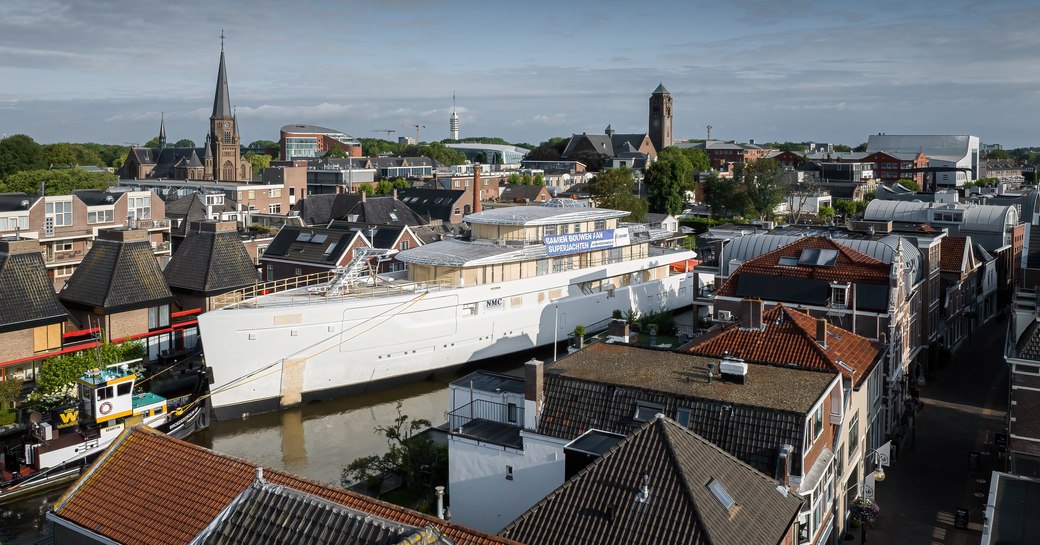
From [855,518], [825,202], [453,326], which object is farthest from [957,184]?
[855,518]

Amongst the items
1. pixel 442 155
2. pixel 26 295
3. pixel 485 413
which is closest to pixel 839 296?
pixel 485 413

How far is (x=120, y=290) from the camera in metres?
35.2

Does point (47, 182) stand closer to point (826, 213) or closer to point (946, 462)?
point (826, 213)

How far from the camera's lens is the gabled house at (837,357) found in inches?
826

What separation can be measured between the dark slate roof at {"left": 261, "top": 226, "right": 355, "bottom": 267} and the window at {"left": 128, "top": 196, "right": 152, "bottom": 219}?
10058mm

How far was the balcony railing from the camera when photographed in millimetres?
19984

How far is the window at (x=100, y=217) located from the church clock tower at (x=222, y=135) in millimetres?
52629

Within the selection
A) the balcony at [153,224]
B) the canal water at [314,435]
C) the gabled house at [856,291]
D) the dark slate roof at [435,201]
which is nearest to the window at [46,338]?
the canal water at [314,435]

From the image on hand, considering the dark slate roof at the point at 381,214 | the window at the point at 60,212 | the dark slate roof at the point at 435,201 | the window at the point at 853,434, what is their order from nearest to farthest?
the window at the point at 853,434 → the window at the point at 60,212 → the dark slate roof at the point at 381,214 → the dark slate roof at the point at 435,201

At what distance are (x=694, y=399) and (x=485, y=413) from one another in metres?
5.21

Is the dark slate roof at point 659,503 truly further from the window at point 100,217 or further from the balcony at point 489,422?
the window at point 100,217

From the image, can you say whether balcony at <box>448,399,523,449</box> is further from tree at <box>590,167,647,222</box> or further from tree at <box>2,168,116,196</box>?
tree at <box>2,168,116,196</box>

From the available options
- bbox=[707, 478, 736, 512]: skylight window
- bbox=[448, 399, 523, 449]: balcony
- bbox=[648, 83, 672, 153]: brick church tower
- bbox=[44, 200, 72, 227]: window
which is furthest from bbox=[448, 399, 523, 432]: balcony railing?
bbox=[648, 83, 672, 153]: brick church tower

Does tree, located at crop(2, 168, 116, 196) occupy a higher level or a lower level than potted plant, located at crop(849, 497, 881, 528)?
higher
